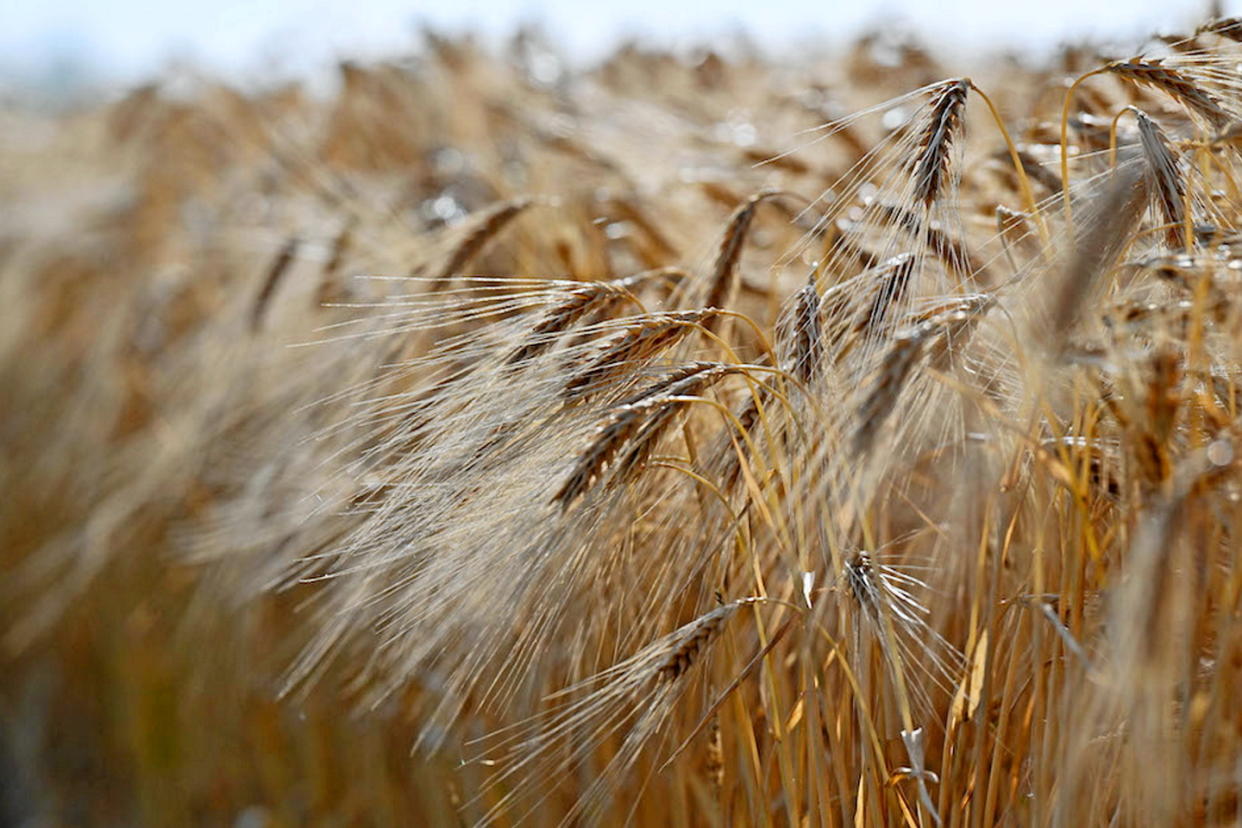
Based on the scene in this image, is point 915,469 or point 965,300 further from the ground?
point 965,300

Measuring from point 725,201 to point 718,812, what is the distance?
93 centimetres

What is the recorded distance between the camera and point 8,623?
3018 mm

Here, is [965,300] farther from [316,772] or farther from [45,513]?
[45,513]

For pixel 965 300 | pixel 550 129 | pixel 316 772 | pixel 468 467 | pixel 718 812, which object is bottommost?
pixel 316 772

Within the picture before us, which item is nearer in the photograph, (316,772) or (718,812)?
(718,812)

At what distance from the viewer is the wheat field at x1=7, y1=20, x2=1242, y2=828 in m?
0.89

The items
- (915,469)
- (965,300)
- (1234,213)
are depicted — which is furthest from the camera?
(915,469)

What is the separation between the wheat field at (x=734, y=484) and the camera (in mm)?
892

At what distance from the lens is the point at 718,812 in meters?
1.20

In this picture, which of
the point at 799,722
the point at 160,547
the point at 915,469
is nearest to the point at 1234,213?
the point at 915,469

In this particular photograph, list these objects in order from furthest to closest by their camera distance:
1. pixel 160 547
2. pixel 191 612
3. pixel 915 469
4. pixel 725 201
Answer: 1. pixel 160 547
2. pixel 191 612
3. pixel 725 201
4. pixel 915 469

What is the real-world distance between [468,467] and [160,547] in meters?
1.80

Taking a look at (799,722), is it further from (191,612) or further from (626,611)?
(191,612)

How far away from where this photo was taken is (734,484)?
1110 millimetres
